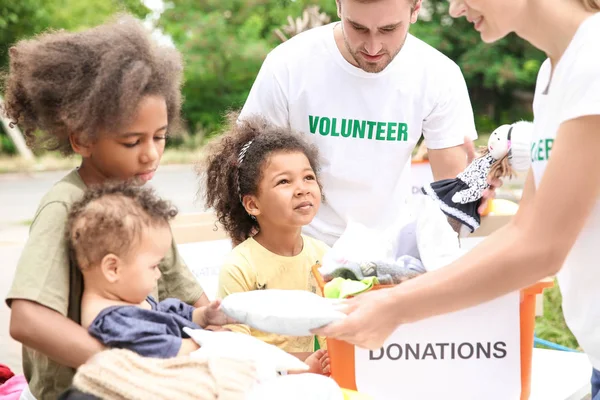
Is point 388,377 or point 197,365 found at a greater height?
point 197,365

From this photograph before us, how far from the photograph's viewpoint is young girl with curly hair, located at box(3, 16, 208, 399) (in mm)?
1772

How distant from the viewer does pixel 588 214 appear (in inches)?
65.1

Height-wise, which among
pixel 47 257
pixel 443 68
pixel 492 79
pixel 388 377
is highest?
pixel 443 68

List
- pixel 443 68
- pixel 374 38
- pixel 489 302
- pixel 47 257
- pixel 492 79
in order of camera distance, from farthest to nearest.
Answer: pixel 492 79
pixel 443 68
pixel 374 38
pixel 489 302
pixel 47 257

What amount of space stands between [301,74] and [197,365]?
1.48m

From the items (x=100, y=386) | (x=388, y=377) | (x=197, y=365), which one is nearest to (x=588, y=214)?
(x=388, y=377)

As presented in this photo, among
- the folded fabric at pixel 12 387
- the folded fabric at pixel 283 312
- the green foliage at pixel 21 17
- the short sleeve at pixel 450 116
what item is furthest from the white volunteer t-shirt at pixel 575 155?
the green foliage at pixel 21 17

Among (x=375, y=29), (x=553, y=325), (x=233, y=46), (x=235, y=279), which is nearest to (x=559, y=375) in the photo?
(x=235, y=279)

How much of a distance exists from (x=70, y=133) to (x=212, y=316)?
0.55m

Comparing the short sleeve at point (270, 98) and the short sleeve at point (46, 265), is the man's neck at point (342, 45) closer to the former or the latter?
the short sleeve at point (270, 98)

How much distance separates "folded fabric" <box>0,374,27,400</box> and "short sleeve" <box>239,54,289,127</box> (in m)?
1.12

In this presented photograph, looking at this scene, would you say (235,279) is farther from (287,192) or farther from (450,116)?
(450,116)

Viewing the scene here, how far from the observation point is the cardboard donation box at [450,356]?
1.97m

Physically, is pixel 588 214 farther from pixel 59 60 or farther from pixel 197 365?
pixel 59 60
